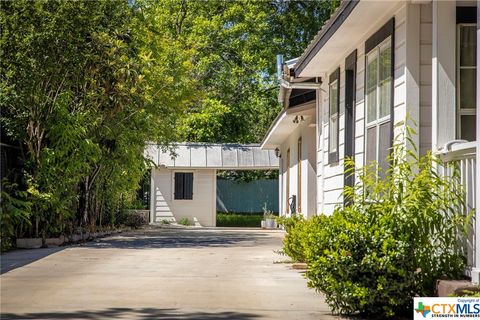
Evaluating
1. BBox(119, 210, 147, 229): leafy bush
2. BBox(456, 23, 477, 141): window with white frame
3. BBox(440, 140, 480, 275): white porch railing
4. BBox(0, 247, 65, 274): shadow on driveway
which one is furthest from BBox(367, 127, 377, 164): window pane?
BBox(119, 210, 147, 229): leafy bush

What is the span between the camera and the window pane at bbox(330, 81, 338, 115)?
12898mm

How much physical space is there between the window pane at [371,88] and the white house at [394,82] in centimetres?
1

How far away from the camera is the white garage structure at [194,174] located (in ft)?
104

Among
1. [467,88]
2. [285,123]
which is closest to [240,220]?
[285,123]

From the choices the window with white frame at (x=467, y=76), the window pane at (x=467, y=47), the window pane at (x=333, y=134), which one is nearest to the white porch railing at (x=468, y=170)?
the window with white frame at (x=467, y=76)

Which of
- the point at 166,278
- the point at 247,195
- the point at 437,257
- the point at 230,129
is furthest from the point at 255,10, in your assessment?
the point at 437,257

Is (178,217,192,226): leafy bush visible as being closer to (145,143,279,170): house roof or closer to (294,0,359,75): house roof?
(145,143,279,170): house roof

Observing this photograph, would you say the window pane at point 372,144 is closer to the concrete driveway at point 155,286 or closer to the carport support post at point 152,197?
the concrete driveway at point 155,286

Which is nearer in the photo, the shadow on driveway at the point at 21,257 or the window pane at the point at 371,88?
the window pane at the point at 371,88

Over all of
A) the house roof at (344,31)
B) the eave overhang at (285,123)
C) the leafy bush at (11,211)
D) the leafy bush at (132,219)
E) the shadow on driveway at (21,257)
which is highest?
the house roof at (344,31)

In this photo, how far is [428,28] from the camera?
8.45m

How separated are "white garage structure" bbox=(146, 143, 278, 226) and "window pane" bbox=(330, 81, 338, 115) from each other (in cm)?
A: 1830

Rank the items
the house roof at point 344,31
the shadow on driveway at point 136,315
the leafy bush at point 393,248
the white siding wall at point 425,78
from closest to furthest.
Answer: the leafy bush at point 393,248 < the shadow on driveway at point 136,315 < the white siding wall at point 425,78 < the house roof at point 344,31

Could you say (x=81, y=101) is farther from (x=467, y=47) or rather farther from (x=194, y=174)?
(x=194, y=174)
